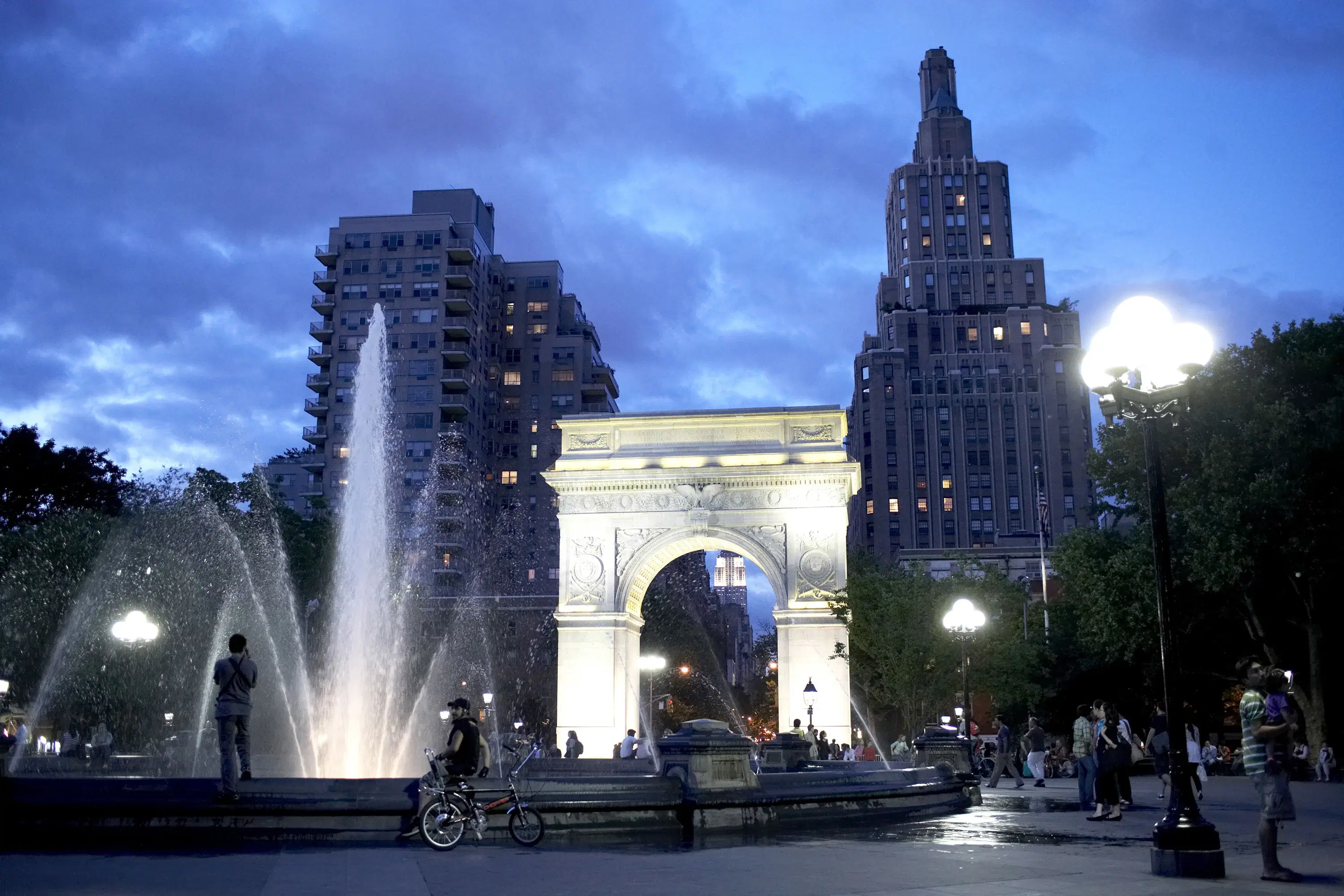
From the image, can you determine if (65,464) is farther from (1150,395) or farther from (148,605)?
(1150,395)

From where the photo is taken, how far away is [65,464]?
43500 mm

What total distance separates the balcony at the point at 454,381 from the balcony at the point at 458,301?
4.17 meters

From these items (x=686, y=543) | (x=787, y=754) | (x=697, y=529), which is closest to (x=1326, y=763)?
(x=787, y=754)

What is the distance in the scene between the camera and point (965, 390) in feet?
340

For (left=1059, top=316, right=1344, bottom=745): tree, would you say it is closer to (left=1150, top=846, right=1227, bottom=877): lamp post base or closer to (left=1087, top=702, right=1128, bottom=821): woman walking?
(left=1087, top=702, right=1128, bottom=821): woman walking

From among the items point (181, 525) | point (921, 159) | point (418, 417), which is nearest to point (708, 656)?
point (418, 417)

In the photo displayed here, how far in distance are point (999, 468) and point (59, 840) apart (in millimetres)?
95731

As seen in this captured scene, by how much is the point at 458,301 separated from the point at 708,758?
67.3 meters

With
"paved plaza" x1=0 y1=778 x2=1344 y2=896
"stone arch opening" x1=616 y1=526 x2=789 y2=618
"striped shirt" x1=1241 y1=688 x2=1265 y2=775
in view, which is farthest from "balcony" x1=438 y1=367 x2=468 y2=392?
"striped shirt" x1=1241 y1=688 x2=1265 y2=775

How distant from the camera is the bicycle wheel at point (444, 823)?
11.2m

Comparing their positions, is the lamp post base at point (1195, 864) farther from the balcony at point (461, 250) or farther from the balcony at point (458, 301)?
the balcony at point (461, 250)

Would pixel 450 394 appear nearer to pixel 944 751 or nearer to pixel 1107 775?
pixel 944 751

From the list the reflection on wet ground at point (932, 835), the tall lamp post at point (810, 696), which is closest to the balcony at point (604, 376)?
the tall lamp post at point (810, 696)

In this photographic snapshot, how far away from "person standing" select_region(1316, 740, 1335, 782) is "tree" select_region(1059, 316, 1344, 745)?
149 centimetres
